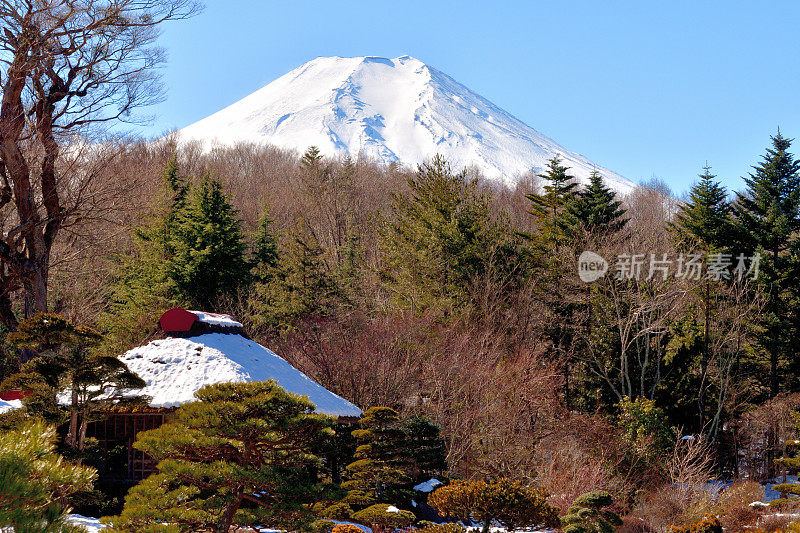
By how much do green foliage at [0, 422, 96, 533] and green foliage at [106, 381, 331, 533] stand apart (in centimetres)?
359

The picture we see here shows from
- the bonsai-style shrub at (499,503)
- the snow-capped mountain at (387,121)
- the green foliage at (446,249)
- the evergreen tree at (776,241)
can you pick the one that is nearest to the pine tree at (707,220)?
the evergreen tree at (776,241)

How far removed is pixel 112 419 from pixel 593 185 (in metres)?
24.9

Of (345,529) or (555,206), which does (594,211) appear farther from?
(345,529)

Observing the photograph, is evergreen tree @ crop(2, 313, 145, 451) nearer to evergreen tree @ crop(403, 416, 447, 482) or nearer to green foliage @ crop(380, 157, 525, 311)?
evergreen tree @ crop(403, 416, 447, 482)

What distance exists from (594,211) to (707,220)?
4780mm

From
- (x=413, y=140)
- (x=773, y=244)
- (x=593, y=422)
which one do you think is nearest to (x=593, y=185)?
(x=773, y=244)

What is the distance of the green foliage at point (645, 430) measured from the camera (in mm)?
19578

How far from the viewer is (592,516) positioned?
527 inches

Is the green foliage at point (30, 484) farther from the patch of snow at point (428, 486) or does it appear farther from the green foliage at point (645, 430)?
the green foliage at point (645, 430)

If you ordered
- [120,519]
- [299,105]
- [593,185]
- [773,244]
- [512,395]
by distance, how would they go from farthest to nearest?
1. [299,105]
2. [593,185]
3. [773,244]
4. [512,395]
5. [120,519]

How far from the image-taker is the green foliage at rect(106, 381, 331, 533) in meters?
7.43

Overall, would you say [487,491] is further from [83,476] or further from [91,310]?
[91,310]

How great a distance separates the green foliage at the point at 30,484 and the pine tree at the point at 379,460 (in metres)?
8.28

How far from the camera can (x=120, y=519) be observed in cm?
710
